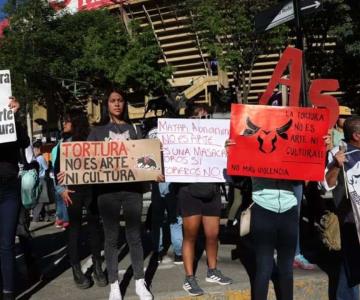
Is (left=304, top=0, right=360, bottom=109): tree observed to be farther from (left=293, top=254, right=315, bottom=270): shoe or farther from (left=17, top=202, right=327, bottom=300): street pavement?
(left=17, top=202, right=327, bottom=300): street pavement

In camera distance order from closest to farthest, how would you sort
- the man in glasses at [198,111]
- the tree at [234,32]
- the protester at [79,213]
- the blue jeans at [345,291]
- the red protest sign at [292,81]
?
1. the blue jeans at [345,291]
2. the red protest sign at [292,81]
3. the protester at [79,213]
4. the man in glasses at [198,111]
5. the tree at [234,32]

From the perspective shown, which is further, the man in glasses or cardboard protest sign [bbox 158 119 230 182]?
the man in glasses

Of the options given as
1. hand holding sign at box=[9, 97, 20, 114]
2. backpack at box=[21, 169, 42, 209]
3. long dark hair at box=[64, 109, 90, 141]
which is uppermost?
hand holding sign at box=[9, 97, 20, 114]

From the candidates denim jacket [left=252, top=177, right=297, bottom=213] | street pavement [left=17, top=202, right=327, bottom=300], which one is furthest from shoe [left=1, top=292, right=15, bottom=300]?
denim jacket [left=252, top=177, right=297, bottom=213]

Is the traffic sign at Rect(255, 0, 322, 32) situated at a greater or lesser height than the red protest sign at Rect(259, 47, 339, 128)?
greater

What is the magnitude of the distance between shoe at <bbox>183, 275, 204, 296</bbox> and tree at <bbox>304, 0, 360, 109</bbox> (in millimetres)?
12503

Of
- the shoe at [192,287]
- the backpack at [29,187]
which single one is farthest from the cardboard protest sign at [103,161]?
the shoe at [192,287]

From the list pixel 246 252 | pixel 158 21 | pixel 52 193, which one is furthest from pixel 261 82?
pixel 246 252

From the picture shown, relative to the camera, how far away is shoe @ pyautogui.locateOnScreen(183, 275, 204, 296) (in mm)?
4974


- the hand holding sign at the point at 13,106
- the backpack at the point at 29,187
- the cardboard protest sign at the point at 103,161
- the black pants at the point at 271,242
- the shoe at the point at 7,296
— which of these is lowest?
the shoe at the point at 7,296

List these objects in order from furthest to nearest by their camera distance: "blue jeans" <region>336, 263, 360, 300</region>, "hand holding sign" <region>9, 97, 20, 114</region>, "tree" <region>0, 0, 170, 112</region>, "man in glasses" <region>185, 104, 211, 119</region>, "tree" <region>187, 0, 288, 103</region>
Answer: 1. "tree" <region>0, 0, 170, 112</region>
2. "tree" <region>187, 0, 288, 103</region>
3. "man in glasses" <region>185, 104, 211, 119</region>
4. "hand holding sign" <region>9, 97, 20, 114</region>
5. "blue jeans" <region>336, 263, 360, 300</region>

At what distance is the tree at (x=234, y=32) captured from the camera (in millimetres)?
17625

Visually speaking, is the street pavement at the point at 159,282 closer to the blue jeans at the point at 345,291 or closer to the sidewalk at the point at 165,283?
the sidewalk at the point at 165,283

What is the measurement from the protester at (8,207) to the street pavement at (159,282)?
0.53m
